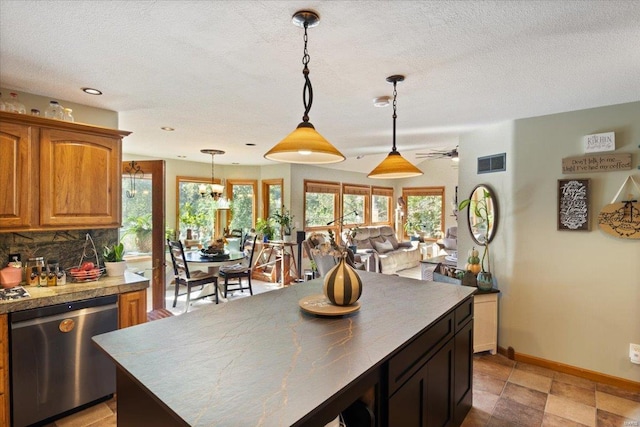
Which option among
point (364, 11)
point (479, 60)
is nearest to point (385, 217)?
point (479, 60)

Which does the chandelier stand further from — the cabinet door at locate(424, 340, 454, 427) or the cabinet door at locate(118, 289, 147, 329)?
the cabinet door at locate(424, 340, 454, 427)

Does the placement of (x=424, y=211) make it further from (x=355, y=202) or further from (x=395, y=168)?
(x=395, y=168)

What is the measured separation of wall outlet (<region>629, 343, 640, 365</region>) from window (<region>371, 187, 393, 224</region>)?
6367 mm

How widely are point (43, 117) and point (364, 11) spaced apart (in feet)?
7.91

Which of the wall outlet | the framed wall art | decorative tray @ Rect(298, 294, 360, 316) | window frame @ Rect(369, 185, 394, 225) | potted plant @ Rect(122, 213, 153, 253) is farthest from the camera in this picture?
window frame @ Rect(369, 185, 394, 225)

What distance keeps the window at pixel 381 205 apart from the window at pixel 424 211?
18.3 inches

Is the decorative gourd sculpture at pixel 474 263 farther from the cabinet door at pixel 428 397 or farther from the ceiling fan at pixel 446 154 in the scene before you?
the ceiling fan at pixel 446 154

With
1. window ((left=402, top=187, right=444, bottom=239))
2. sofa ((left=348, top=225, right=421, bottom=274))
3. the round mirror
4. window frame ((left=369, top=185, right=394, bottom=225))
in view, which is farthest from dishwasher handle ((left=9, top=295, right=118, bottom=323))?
window ((left=402, top=187, right=444, bottom=239))

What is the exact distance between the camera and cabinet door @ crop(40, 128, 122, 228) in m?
2.46

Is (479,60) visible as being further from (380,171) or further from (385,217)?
(385,217)

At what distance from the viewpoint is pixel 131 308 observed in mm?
2682

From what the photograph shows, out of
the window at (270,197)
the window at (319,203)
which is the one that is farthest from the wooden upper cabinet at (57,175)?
the window at (319,203)

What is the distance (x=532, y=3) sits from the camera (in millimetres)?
1418

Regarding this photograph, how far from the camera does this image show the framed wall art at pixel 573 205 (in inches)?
116
